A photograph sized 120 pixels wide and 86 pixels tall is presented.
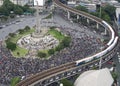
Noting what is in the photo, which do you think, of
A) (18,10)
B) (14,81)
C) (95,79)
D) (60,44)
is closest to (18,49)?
(60,44)

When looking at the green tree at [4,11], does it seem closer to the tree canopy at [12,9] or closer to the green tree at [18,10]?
the tree canopy at [12,9]

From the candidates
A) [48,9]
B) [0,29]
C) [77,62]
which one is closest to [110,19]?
[48,9]

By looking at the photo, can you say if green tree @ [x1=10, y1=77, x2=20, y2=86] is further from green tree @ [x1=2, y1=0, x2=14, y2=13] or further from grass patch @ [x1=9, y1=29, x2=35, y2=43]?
green tree @ [x1=2, y1=0, x2=14, y2=13]

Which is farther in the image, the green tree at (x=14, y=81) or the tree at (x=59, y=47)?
the tree at (x=59, y=47)

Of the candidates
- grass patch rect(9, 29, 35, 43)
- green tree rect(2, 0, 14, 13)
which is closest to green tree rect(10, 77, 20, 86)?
grass patch rect(9, 29, 35, 43)

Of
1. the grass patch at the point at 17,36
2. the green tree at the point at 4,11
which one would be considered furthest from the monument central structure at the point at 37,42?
the green tree at the point at 4,11

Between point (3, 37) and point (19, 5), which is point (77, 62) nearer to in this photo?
point (3, 37)

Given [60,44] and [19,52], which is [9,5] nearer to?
[19,52]
